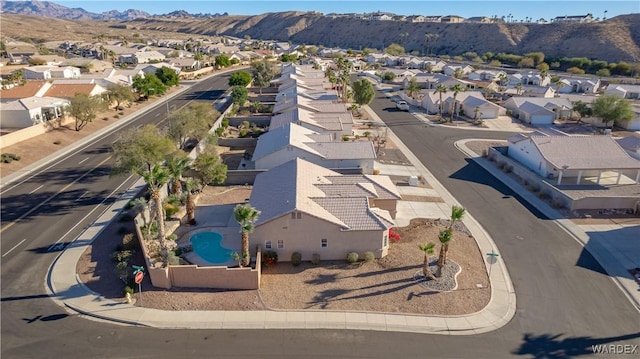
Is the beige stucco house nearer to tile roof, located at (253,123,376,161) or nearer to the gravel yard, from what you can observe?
the gravel yard

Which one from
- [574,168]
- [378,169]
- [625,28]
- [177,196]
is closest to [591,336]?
[574,168]

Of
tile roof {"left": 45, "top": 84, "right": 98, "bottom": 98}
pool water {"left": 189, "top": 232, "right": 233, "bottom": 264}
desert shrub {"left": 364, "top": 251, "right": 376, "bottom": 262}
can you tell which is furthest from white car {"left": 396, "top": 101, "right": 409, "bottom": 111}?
pool water {"left": 189, "top": 232, "right": 233, "bottom": 264}

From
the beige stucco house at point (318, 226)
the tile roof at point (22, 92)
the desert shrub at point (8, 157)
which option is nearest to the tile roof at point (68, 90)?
the tile roof at point (22, 92)

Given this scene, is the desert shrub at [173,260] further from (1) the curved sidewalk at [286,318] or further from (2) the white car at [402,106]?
(2) the white car at [402,106]

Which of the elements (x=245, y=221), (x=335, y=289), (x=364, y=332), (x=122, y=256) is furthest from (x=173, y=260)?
(x=364, y=332)

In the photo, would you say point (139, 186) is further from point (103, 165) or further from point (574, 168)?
point (574, 168)
